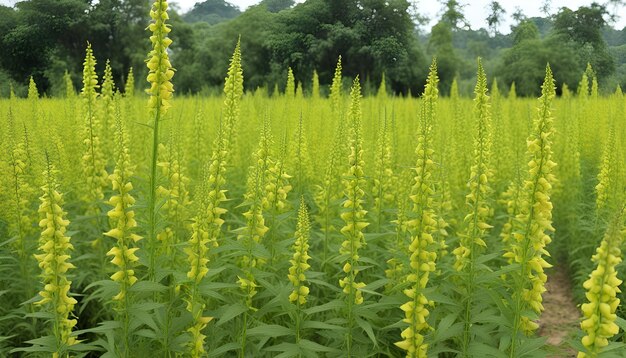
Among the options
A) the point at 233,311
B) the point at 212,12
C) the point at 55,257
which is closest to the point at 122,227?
the point at 55,257

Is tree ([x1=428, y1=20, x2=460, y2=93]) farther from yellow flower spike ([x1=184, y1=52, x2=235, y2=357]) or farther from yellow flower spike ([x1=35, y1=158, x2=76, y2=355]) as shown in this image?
yellow flower spike ([x1=35, y1=158, x2=76, y2=355])

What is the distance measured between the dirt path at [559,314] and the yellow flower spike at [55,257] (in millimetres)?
3140

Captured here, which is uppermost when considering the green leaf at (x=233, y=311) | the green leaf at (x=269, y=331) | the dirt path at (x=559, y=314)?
the green leaf at (x=233, y=311)

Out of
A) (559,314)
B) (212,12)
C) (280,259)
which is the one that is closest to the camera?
(280,259)

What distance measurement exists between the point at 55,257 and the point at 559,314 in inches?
163

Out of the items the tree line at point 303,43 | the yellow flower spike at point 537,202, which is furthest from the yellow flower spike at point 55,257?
the tree line at point 303,43

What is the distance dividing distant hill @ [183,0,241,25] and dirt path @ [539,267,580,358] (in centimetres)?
1719

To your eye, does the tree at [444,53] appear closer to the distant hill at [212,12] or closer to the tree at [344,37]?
the tree at [344,37]

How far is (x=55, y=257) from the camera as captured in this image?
221cm

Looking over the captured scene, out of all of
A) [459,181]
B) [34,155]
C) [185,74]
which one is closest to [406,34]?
[185,74]

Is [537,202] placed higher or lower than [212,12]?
lower

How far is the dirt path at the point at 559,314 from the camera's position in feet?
13.0

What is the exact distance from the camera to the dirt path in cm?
395

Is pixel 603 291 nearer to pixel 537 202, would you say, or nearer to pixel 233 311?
pixel 537 202
